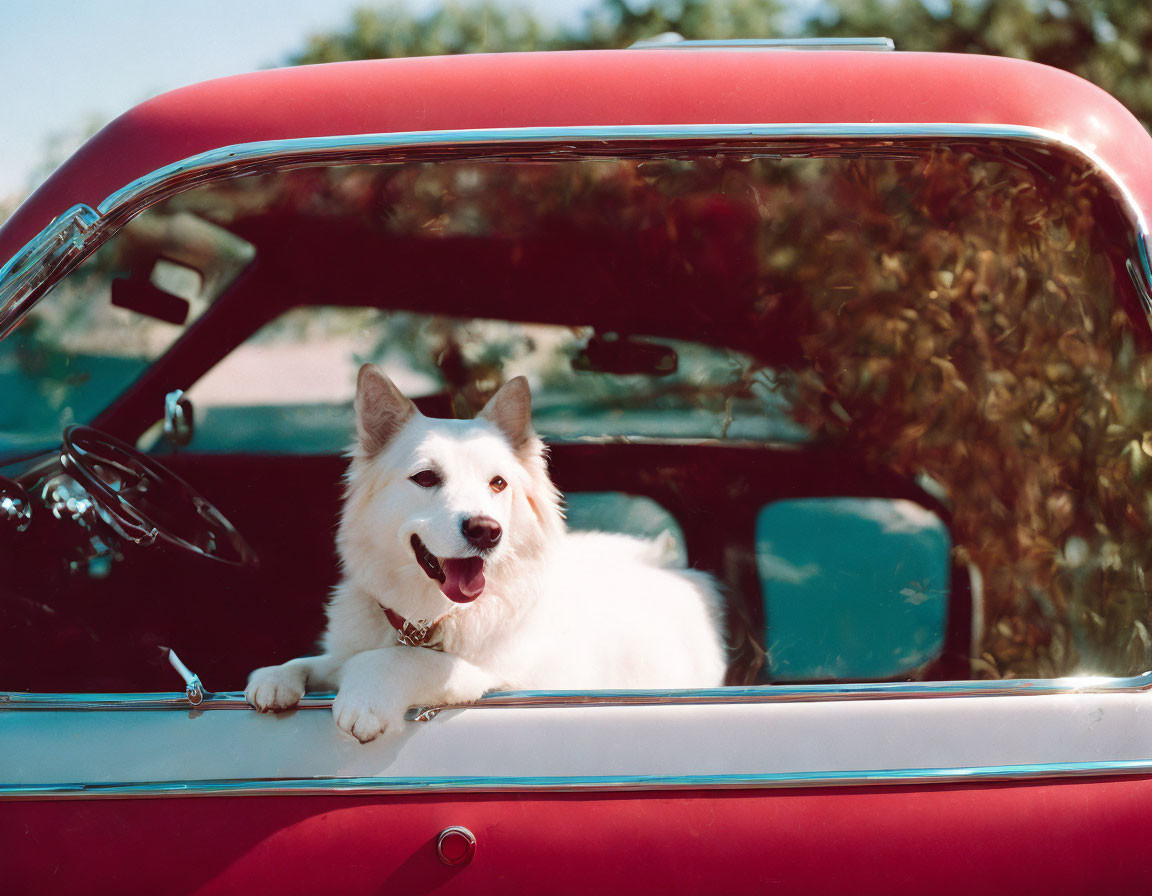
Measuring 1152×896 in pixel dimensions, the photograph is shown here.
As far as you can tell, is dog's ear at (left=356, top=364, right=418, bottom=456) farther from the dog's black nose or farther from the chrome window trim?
the chrome window trim

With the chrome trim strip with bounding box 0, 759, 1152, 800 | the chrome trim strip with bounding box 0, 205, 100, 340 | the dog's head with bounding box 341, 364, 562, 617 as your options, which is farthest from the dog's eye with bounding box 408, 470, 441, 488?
the chrome trim strip with bounding box 0, 205, 100, 340

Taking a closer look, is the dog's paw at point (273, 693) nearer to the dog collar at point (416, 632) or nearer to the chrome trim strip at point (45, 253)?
the dog collar at point (416, 632)

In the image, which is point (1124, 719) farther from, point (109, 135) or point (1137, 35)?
point (1137, 35)

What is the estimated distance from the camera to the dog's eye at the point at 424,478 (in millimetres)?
1933

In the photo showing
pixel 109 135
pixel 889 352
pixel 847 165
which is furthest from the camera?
pixel 889 352

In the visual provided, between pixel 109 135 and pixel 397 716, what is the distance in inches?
43.7

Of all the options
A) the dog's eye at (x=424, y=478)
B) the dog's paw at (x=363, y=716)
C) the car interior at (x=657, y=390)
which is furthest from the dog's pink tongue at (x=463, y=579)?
the car interior at (x=657, y=390)

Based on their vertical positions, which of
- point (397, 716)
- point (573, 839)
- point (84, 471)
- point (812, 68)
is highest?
point (812, 68)

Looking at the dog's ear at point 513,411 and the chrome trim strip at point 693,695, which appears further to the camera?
the dog's ear at point 513,411

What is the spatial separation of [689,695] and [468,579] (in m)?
0.50

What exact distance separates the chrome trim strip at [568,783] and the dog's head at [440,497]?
39 centimetres

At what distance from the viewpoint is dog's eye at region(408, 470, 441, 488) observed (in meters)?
1.93

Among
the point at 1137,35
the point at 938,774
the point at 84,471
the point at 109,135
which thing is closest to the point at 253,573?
the point at 84,471

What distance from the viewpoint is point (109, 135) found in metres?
1.62
